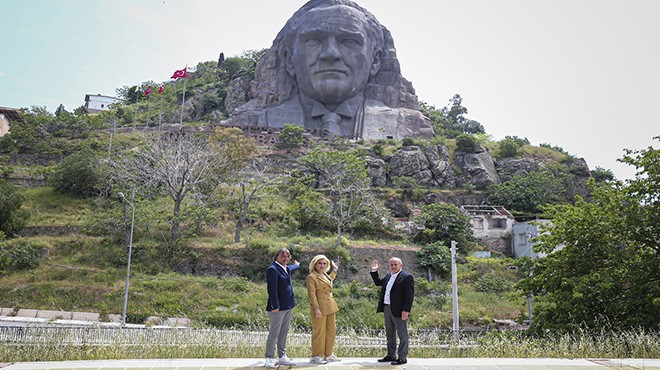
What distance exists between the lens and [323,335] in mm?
6637

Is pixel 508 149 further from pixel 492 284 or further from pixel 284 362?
pixel 284 362

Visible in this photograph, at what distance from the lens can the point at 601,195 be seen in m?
12.2

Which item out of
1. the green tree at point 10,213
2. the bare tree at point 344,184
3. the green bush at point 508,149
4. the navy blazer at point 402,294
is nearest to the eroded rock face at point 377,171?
the bare tree at point 344,184

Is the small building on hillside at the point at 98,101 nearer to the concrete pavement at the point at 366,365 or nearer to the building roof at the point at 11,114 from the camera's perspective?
the building roof at the point at 11,114

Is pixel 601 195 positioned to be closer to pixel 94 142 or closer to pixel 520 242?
pixel 520 242

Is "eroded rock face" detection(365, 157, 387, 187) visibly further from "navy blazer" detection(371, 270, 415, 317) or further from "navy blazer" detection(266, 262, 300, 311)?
"navy blazer" detection(266, 262, 300, 311)

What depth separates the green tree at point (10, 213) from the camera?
23094 mm

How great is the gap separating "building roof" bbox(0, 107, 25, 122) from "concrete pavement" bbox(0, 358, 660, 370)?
4212 cm

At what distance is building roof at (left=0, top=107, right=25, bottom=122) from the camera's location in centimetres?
4084

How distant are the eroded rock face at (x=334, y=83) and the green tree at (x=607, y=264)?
30.6 metres

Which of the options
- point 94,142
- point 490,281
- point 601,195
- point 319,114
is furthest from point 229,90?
point 601,195

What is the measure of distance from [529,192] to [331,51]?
18983 mm

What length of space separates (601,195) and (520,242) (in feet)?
54.2

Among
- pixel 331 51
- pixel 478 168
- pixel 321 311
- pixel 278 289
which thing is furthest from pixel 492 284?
pixel 331 51
